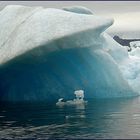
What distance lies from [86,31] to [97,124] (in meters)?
9.28

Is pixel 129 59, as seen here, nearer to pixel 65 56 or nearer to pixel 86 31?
pixel 65 56

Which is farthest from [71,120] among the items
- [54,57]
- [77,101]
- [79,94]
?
[54,57]

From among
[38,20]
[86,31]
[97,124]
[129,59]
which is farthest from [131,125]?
[129,59]

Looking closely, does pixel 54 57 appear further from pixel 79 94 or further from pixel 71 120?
pixel 71 120

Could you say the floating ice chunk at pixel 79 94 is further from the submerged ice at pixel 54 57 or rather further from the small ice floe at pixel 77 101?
the submerged ice at pixel 54 57

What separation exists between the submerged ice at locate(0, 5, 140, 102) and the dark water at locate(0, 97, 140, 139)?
2376 mm

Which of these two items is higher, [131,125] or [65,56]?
[65,56]

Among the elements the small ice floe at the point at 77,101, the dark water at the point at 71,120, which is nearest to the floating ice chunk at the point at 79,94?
the small ice floe at the point at 77,101

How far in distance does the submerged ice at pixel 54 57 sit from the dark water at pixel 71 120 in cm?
238

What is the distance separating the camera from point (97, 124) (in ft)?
69.1

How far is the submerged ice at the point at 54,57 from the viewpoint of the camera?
1126 inches

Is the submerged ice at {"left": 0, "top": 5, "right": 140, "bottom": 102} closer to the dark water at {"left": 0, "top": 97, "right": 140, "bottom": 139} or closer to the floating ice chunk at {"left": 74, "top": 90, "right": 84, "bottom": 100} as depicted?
the floating ice chunk at {"left": 74, "top": 90, "right": 84, "bottom": 100}

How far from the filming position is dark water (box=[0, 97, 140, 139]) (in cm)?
1870

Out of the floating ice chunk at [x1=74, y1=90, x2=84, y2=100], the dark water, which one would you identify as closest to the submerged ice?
the floating ice chunk at [x1=74, y1=90, x2=84, y2=100]
